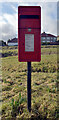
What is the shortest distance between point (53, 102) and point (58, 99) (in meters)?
0.26

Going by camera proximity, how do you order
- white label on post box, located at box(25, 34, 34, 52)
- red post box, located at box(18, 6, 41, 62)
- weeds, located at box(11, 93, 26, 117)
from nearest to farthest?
1. red post box, located at box(18, 6, 41, 62)
2. white label on post box, located at box(25, 34, 34, 52)
3. weeds, located at box(11, 93, 26, 117)

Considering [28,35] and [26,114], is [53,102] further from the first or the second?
[28,35]

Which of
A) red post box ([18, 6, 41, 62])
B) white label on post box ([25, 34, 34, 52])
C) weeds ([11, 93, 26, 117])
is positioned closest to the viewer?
red post box ([18, 6, 41, 62])

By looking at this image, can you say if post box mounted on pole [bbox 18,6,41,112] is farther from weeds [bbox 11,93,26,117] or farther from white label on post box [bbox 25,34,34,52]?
weeds [bbox 11,93,26,117]

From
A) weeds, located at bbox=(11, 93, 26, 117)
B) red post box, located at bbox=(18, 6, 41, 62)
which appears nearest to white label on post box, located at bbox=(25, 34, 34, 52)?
red post box, located at bbox=(18, 6, 41, 62)

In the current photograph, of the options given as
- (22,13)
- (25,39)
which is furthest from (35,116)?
(22,13)

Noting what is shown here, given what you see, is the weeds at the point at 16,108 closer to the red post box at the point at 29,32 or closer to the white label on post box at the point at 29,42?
the red post box at the point at 29,32

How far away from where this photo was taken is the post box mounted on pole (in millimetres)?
2385

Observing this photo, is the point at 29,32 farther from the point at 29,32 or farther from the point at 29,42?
the point at 29,42

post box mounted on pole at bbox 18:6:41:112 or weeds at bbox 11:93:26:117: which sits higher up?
post box mounted on pole at bbox 18:6:41:112

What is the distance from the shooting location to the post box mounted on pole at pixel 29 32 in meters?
2.38

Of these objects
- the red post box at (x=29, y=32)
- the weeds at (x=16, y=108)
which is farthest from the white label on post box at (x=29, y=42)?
the weeds at (x=16, y=108)

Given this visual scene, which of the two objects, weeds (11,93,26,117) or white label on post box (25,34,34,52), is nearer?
white label on post box (25,34,34,52)

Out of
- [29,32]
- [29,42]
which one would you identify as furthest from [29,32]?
[29,42]
